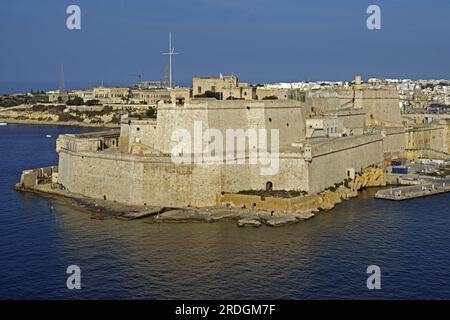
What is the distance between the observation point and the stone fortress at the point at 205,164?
51.6 ft

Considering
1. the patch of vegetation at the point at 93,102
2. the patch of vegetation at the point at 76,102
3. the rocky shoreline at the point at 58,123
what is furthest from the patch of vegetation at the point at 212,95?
the patch of vegetation at the point at 76,102

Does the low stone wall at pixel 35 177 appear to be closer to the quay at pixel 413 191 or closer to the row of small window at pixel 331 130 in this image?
the row of small window at pixel 331 130

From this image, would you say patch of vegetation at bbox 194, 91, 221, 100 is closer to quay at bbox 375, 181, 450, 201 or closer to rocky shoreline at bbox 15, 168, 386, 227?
rocky shoreline at bbox 15, 168, 386, 227

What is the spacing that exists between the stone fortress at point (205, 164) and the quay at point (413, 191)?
1.43 meters

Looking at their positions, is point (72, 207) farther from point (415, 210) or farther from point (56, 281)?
point (415, 210)

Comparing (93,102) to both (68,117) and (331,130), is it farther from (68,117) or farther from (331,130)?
(331,130)

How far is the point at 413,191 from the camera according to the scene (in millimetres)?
18672

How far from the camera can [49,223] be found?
48.3 ft

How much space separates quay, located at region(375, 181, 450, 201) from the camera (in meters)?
18.0

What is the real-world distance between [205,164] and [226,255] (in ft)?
13.4
